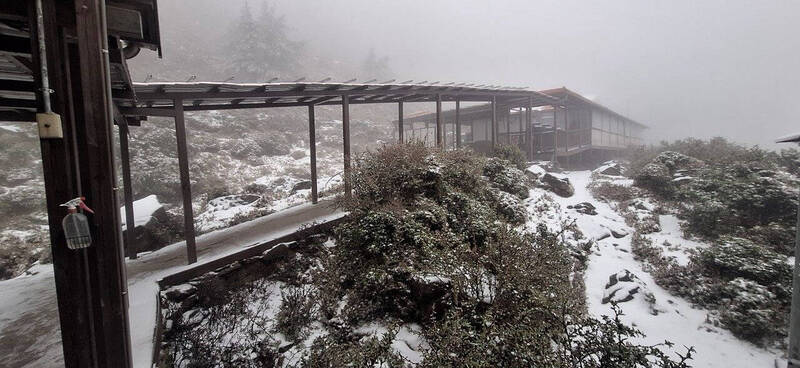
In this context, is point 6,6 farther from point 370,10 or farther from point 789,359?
point 370,10

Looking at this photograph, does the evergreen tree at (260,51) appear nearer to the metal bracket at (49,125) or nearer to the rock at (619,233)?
the rock at (619,233)

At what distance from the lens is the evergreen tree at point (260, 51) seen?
2967 centimetres

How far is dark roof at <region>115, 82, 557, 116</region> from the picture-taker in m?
5.60

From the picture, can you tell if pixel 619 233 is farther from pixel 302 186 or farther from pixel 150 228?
pixel 150 228

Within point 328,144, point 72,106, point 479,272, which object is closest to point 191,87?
point 72,106

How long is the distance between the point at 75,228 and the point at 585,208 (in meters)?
12.1

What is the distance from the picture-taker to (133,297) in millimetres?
4656

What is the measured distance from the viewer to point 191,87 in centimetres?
574

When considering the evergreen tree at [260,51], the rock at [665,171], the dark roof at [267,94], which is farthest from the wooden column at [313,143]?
the evergreen tree at [260,51]

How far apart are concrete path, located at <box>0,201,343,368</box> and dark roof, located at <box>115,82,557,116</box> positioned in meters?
2.95

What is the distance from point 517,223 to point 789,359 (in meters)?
4.77

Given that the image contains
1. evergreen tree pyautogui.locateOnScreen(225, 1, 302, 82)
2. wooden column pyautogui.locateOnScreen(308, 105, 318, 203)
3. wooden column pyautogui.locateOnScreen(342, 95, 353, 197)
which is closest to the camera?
wooden column pyautogui.locateOnScreen(342, 95, 353, 197)

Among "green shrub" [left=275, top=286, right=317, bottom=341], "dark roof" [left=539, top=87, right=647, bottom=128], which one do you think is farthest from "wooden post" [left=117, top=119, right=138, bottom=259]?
"dark roof" [left=539, top=87, right=647, bottom=128]

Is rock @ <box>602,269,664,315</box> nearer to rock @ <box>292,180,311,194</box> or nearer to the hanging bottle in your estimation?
the hanging bottle
